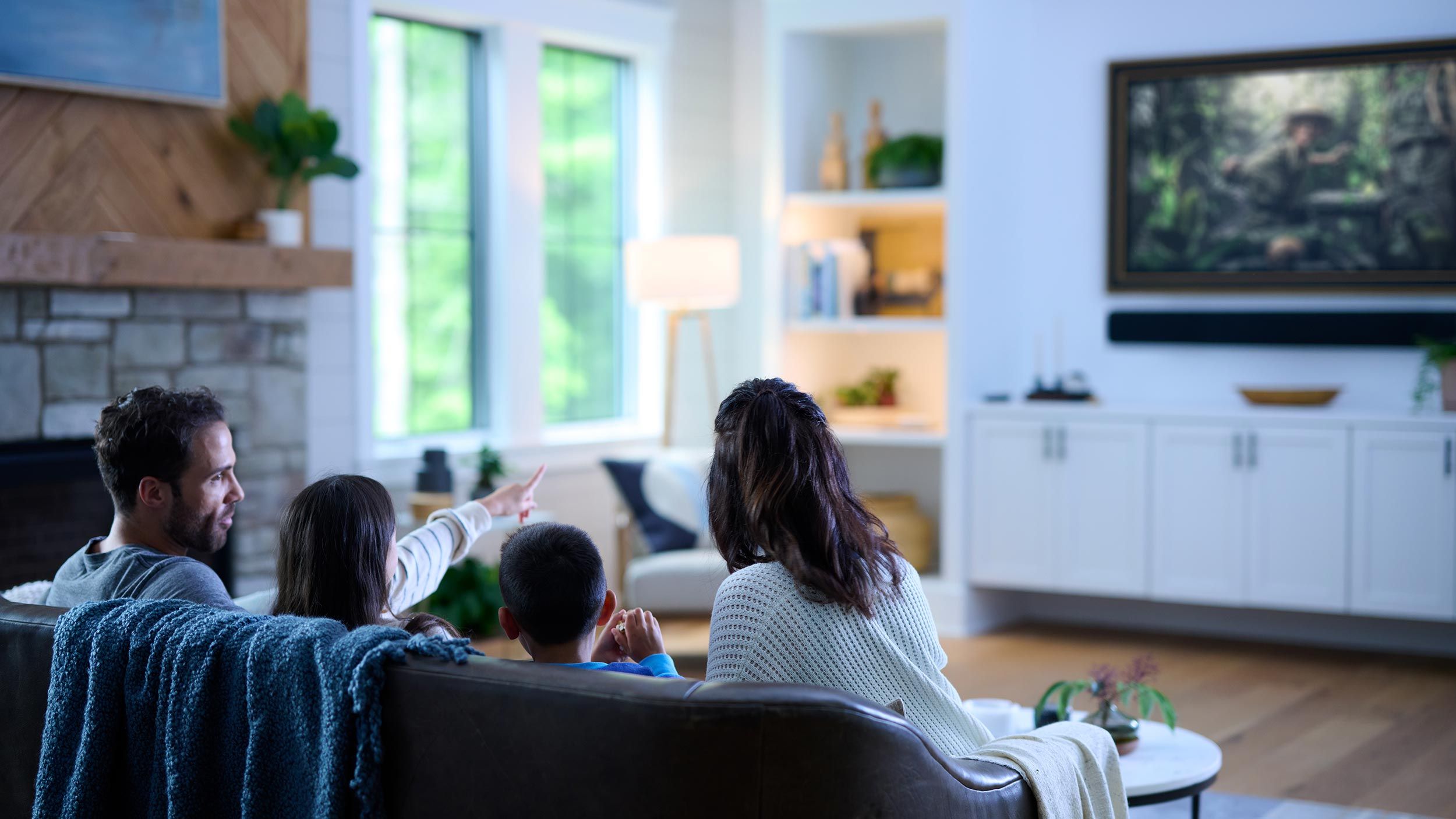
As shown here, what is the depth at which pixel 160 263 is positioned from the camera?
13.8ft

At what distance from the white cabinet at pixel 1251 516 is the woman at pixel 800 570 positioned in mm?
3475

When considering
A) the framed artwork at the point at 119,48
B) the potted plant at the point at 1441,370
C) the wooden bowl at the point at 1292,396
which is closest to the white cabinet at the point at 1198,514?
the wooden bowl at the point at 1292,396

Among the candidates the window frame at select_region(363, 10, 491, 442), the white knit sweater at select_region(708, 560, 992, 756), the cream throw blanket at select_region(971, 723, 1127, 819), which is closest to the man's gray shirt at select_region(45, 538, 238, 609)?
the white knit sweater at select_region(708, 560, 992, 756)

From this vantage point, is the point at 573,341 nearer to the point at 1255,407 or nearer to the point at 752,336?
the point at 752,336

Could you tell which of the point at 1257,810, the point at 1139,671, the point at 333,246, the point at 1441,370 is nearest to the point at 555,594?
the point at 1139,671

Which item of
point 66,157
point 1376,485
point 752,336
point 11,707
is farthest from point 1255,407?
point 11,707

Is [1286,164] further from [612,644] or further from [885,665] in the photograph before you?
[612,644]

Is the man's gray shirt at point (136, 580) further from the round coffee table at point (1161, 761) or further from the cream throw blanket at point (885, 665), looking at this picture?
the round coffee table at point (1161, 761)

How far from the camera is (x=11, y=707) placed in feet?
6.38

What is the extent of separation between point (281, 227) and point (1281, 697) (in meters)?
3.47

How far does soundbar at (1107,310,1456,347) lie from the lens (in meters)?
5.11

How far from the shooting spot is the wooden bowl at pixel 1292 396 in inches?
201

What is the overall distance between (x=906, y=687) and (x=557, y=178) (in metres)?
4.29

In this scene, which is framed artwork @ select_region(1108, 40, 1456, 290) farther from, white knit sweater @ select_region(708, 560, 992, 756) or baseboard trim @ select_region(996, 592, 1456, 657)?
white knit sweater @ select_region(708, 560, 992, 756)
